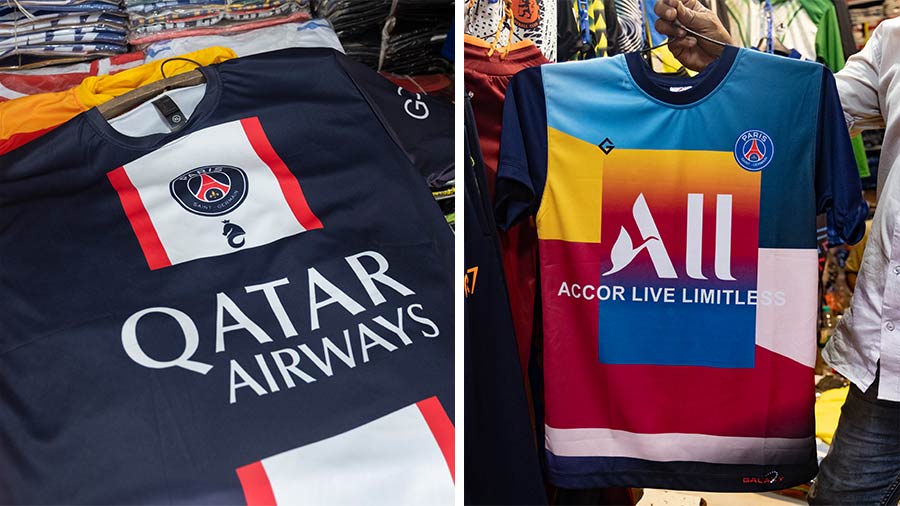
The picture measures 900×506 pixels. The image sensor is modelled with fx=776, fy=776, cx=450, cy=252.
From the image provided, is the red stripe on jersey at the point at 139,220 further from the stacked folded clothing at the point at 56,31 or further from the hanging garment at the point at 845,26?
the hanging garment at the point at 845,26

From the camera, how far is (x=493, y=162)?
1253 millimetres

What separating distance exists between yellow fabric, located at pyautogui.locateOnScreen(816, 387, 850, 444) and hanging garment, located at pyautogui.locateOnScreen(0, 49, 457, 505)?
1303mm

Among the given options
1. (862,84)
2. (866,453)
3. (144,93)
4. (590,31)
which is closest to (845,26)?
(590,31)

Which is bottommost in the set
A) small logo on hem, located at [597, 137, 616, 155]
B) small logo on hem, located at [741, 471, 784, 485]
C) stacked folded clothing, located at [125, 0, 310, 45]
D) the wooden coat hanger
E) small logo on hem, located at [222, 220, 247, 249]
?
small logo on hem, located at [741, 471, 784, 485]

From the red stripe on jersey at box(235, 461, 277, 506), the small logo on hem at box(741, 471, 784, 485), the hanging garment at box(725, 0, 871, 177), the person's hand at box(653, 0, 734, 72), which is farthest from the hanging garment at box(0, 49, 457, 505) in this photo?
the hanging garment at box(725, 0, 871, 177)

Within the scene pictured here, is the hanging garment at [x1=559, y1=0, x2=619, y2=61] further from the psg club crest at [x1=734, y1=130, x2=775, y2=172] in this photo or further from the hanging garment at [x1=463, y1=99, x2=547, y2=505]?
the hanging garment at [x1=463, y1=99, x2=547, y2=505]

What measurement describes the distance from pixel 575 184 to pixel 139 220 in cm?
61

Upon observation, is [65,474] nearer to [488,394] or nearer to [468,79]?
[488,394]

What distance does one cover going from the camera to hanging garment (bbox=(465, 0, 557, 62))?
1328 mm

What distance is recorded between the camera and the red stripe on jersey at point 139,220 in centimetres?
93

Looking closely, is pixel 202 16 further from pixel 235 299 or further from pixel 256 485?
pixel 256 485

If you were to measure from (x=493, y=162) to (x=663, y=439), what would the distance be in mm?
Result: 509

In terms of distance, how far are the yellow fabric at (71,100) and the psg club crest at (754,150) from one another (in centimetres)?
86

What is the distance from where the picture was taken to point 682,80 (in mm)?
1146
